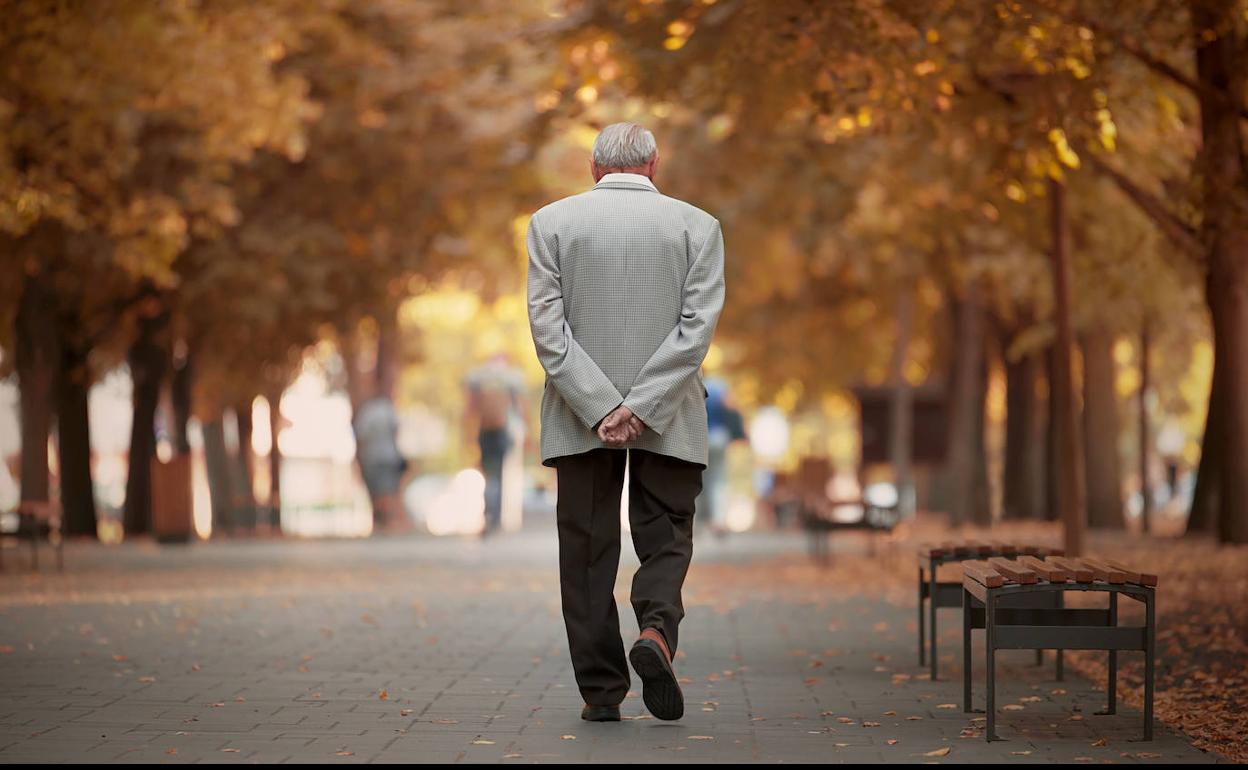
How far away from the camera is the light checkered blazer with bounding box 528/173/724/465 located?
753 centimetres

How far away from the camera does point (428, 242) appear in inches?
1144

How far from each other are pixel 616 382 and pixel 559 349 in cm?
26

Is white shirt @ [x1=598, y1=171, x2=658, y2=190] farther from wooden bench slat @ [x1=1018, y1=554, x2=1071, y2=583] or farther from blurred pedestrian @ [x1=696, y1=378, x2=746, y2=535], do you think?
blurred pedestrian @ [x1=696, y1=378, x2=746, y2=535]

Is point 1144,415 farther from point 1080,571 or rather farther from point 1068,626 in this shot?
point 1080,571

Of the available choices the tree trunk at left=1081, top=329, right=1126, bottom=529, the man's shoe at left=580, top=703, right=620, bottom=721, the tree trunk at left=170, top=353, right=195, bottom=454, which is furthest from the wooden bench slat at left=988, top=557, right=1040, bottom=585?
the tree trunk at left=170, top=353, right=195, bottom=454

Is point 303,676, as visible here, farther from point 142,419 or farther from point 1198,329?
point 1198,329

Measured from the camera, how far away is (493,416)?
24.5m

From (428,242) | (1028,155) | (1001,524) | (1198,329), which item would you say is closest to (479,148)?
(428,242)

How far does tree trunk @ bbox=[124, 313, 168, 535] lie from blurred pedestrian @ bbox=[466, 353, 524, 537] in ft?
18.4

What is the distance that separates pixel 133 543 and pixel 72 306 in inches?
131

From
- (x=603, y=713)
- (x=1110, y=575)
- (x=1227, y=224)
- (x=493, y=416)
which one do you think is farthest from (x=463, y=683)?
(x=493, y=416)

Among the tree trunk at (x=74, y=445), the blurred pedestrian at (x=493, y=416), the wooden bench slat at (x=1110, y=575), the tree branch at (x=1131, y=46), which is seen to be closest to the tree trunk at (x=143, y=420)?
the tree trunk at (x=74, y=445)

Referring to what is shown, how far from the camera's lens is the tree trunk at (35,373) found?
26062mm

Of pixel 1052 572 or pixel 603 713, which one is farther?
pixel 603 713
